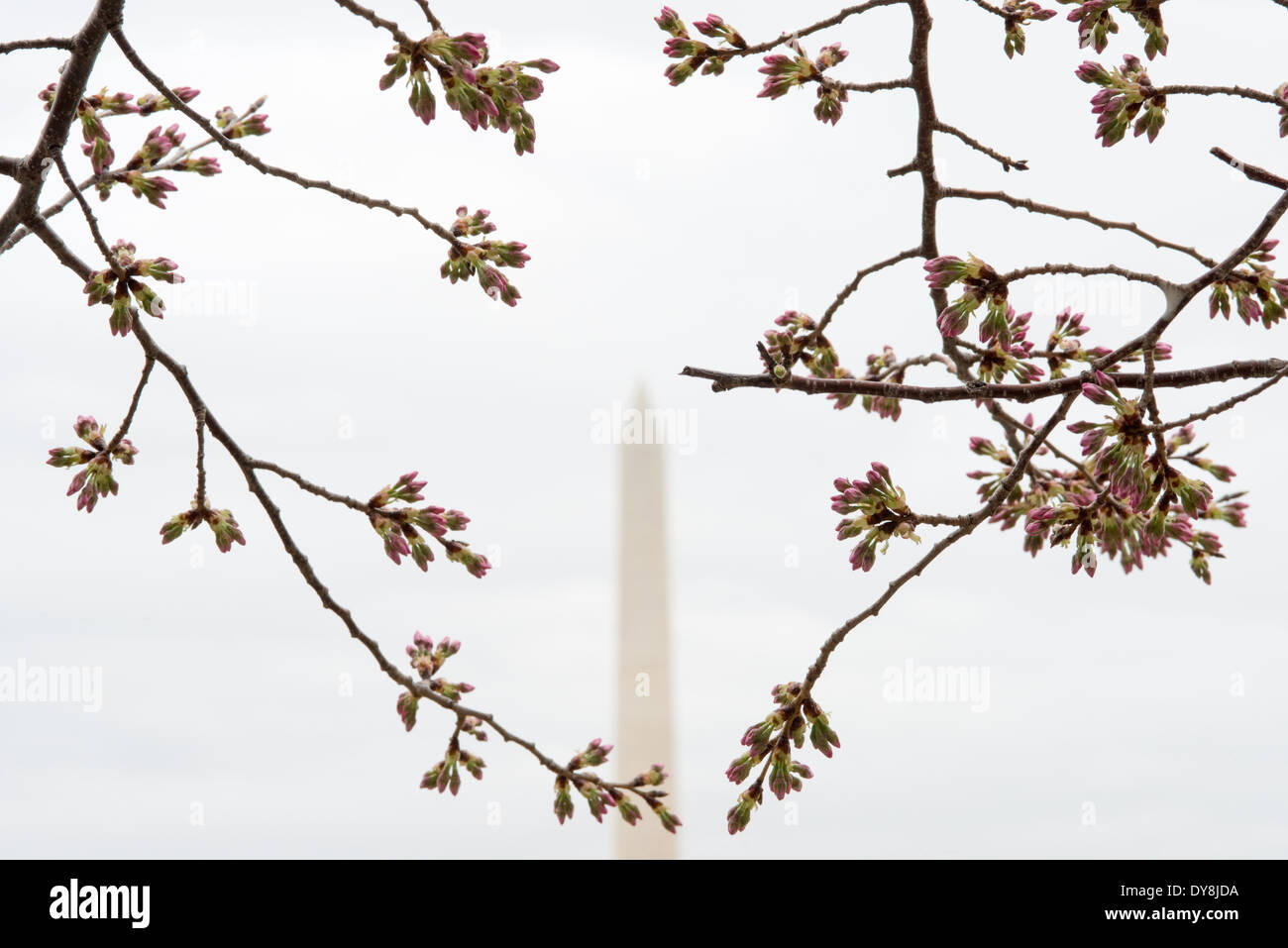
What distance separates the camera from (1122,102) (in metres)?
3.06

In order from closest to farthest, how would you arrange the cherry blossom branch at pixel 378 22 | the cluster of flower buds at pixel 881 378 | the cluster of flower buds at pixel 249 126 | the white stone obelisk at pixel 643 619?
the cherry blossom branch at pixel 378 22 → the cluster of flower buds at pixel 249 126 → the cluster of flower buds at pixel 881 378 → the white stone obelisk at pixel 643 619

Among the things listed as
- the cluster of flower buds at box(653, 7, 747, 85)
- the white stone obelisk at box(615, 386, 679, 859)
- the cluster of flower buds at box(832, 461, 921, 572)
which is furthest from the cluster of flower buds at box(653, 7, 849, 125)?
the white stone obelisk at box(615, 386, 679, 859)

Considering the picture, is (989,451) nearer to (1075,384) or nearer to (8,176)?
(1075,384)

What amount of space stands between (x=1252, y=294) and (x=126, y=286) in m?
2.63

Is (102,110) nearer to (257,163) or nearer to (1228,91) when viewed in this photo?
(257,163)

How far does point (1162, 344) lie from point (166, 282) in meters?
2.45

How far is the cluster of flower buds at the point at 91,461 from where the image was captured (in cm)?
336

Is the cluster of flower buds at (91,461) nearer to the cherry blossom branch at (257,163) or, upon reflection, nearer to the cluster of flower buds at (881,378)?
the cherry blossom branch at (257,163)

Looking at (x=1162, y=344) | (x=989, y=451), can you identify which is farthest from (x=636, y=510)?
(x=1162, y=344)

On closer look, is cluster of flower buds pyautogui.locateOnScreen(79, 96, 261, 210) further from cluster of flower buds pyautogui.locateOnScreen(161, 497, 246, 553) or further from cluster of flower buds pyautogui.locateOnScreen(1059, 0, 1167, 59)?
cluster of flower buds pyautogui.locateOnScreen(1059, 0, 1167, 59)

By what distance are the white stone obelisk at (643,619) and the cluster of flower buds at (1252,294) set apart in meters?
11.3

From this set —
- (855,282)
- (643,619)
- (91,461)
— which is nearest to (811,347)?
(855,282)

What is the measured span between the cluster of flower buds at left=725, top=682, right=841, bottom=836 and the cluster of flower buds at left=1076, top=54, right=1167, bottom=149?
59.8 inches

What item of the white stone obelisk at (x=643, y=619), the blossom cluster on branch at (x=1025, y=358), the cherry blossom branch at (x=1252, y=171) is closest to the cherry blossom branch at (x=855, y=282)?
the blossom cluster on branch at (x=1025, y=358)
